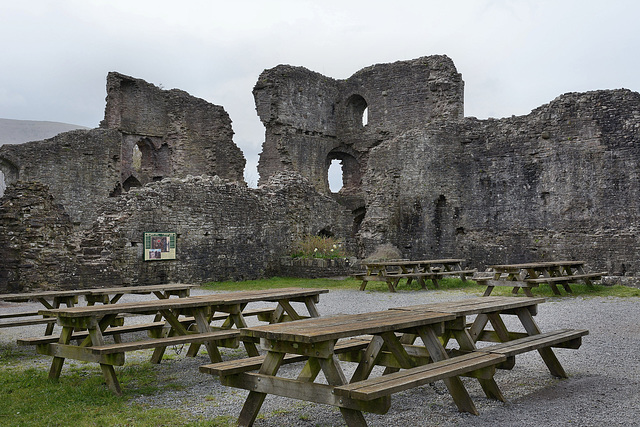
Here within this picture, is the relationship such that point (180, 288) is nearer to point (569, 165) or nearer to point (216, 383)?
point (216, 383)

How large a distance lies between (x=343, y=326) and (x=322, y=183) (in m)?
24.7

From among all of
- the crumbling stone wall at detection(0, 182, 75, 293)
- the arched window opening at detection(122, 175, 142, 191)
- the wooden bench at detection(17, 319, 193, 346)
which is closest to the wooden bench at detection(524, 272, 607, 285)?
the wooden bench at detection(17, 319, 193, 346)

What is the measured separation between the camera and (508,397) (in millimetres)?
4828

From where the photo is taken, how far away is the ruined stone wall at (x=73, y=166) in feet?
74.2

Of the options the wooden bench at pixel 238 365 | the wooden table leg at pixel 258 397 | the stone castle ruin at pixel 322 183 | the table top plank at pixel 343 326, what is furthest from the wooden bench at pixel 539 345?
the stone castle ruin at pixel 322 183

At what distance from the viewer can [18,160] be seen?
73.7ft

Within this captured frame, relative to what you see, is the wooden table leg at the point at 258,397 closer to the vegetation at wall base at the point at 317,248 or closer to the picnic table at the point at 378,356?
the picnic table at the point at 378,356

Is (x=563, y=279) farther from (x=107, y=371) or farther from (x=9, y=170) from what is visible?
(x=9, y=170)

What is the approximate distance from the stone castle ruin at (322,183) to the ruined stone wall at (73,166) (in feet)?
0.17

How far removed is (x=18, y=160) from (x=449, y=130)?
15.3 m

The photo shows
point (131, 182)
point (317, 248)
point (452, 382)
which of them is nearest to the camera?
point (452, 382)

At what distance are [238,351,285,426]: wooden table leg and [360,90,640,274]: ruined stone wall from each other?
14991 millimetres

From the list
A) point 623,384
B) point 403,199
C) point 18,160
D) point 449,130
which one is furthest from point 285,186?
point 623,384

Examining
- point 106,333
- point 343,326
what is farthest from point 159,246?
point 343,326
